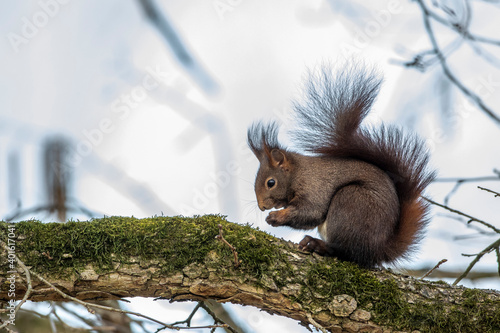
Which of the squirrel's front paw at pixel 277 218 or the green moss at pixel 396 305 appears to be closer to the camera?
the green moss at pixel 396 305

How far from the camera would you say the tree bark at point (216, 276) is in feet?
5.99

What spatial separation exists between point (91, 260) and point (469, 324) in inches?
61.1

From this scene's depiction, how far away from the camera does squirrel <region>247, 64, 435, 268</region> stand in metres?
2.29

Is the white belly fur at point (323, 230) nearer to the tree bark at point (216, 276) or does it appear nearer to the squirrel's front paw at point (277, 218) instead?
the squirrel's front paw at point (277, 218)

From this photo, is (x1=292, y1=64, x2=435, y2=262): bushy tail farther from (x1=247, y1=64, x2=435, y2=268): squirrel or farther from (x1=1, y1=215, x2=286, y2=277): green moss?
(x1=1, y1=215, x2=286, y2=277): green moss

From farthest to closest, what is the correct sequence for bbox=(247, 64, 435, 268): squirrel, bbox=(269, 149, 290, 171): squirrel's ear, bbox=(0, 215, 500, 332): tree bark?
bbox=(269, 149, 290, 171): squirrel's ear → bbox=(247, 64, 435, 268): squirrel → bbox=(0, 215, 500, 332): tree bark

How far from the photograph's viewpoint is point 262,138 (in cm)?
306

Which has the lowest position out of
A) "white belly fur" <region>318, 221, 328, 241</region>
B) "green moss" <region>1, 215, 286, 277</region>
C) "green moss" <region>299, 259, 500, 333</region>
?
"green moss" <region>299, 259, 500, 333</region>

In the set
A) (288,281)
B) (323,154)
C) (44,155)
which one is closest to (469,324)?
(288,281)

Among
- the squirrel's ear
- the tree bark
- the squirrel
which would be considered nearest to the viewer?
the tree bark

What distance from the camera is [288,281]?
1899 millimetres

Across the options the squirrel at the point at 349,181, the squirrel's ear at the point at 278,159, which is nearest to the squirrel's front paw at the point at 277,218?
the squirrel at the point at 349,181

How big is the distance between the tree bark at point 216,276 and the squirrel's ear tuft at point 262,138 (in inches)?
43.6

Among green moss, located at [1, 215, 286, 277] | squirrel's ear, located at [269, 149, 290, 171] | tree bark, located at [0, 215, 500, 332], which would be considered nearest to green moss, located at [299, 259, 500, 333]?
tree bark, located at [0, 215, 500, 332]
